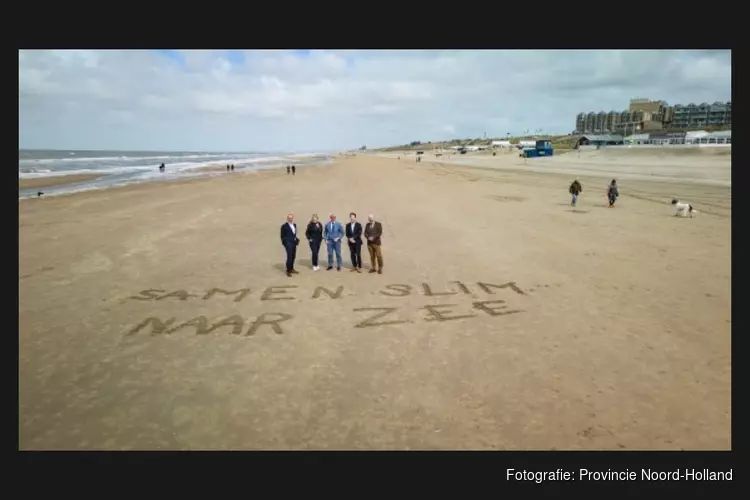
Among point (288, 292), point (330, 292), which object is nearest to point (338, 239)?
point (330, 292)

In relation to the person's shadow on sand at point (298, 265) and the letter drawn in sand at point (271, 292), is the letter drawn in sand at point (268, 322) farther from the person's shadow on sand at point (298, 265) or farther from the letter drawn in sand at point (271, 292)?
the person's shadow on sand at point (298, 265)

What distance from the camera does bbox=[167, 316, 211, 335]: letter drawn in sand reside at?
8555mm

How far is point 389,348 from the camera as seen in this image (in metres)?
7.75

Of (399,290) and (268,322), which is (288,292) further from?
(399,290)

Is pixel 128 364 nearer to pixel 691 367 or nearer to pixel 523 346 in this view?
pixel 523 346

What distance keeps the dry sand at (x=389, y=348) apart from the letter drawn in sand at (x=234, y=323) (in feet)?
0.26

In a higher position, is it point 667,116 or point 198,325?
point 667,116

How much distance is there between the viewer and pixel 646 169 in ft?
163

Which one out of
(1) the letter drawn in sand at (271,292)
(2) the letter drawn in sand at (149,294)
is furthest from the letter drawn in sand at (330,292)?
(2) the letter drawn in sand at (149,294)

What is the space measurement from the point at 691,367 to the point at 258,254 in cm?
1206

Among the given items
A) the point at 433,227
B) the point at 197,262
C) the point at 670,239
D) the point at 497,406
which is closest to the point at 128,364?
the point at 497,406

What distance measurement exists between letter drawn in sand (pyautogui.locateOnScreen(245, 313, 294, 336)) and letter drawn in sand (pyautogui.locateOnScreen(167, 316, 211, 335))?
0.84m

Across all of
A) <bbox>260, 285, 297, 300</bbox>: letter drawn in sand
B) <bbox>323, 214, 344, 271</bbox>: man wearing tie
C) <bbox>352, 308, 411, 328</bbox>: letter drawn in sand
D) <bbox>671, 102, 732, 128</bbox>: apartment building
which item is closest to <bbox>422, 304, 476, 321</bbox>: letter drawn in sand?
<bbox>352, 308, 411, 328</bbox>: letter drawn in sand

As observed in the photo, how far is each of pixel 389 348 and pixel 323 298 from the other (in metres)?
3.16
